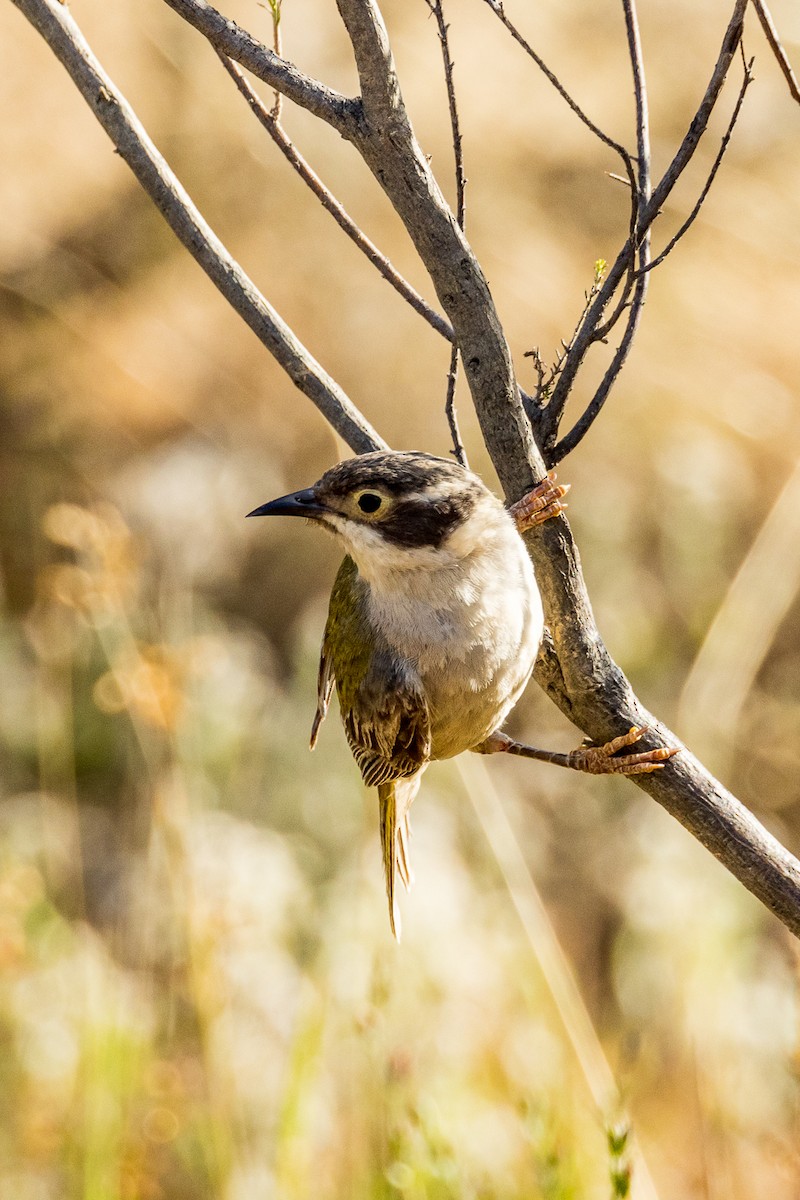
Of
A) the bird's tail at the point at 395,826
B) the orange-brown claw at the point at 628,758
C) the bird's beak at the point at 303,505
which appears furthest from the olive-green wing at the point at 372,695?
the orange-brown claw at the point at 628,758

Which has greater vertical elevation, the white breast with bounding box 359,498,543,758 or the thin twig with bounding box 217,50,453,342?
the thin twig with bounding box 217,50,453,342

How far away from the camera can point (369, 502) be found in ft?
10.2

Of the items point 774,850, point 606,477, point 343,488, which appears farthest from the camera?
point 606,477

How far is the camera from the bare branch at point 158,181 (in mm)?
2961

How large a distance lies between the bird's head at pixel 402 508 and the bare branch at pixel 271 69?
893 millimetres

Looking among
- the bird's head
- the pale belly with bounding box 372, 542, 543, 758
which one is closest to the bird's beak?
the bird's head

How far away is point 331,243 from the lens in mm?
8750

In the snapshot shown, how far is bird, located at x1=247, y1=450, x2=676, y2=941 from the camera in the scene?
10.1 feet

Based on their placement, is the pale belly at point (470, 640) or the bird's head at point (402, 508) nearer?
the bird's head at point (402, 508)

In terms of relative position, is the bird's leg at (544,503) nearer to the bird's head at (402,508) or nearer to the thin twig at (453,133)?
the bird's head at (402,508)

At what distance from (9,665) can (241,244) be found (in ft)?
11.1

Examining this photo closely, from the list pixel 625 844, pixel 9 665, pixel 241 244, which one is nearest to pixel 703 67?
pixel 241 244

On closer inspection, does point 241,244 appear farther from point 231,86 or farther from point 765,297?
point 765,297

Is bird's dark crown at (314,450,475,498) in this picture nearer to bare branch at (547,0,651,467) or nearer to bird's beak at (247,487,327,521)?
bird's beak at (247,487,327,521)
